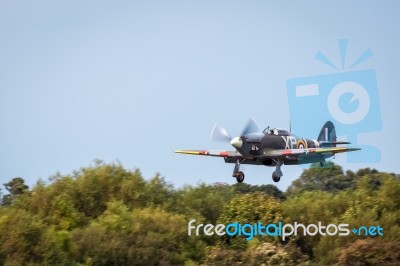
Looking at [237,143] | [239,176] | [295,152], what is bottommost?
[239,176]

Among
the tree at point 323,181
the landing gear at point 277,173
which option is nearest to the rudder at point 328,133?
the landing gear at point 277,173

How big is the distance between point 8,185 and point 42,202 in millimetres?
27442

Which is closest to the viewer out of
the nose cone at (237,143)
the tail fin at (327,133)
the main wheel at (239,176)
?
the main wheel at (239,176)

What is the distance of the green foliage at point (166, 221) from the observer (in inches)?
1537

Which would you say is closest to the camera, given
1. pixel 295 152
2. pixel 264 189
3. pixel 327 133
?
pixel 295 152

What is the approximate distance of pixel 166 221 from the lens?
43562 millimetres

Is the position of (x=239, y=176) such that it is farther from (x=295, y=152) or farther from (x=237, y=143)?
(x=295, y=152)

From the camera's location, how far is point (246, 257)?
38.4 meters

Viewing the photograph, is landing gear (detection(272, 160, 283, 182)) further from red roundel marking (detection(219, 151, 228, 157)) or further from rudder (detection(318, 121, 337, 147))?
rudder (detection(318, 121, 337, 147))

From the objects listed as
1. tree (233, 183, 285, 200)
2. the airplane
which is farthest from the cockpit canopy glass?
tree (233, 183, 285, 200)

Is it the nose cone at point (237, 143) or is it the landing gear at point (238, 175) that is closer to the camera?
the landing gear at point (238, 175)

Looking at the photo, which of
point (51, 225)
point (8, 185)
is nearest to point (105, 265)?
point (51, 225)

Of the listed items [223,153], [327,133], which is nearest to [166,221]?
[327,133]

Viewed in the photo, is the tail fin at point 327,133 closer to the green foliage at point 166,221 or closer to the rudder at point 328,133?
the rudder at point 328,133
